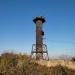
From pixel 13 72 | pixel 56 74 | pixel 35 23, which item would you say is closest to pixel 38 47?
pixel 35 23

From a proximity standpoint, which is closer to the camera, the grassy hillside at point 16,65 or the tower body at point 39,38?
the grassy hillside at point 16,65

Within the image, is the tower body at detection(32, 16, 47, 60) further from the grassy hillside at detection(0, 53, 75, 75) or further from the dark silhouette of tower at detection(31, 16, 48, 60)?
the grassy hillside at detection(0, 53, 75, 75)

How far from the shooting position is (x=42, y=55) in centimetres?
3359

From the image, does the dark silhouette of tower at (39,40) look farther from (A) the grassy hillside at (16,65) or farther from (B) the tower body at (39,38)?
(A) the grassy hillside at (16,65)

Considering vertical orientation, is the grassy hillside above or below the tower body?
below

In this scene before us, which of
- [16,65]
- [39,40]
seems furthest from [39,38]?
[16,65]

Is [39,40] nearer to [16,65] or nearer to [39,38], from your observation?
[39,38]

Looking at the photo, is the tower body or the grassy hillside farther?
the tower body

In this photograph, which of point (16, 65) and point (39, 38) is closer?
point (16, 65)

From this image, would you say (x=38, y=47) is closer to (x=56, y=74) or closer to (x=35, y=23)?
(x=35, y=23)

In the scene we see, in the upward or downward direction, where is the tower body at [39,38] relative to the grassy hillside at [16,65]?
upward

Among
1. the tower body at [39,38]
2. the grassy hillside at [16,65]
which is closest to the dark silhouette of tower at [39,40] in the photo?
the tower body at [39,38]

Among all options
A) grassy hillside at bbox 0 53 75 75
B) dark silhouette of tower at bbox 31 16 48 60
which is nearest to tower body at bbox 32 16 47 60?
dark silhouette of tower at bbox 31 16 48 60

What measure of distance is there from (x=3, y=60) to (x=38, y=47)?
935 inches
